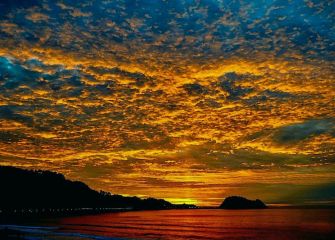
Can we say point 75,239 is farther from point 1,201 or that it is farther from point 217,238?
point 1,201

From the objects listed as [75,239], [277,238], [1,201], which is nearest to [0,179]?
[1,201]

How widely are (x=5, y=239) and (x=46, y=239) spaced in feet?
35.6

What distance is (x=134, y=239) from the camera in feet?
216

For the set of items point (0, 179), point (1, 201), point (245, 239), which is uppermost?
point (0, 179)

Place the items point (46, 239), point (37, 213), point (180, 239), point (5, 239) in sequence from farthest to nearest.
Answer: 1. point (37, 213)
2. point (180, 239)
3. point (46, 239)
4. point (5, 239)

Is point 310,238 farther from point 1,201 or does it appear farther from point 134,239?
point 1,201

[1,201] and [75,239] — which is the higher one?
[1,201]

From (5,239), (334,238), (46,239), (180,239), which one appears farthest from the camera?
(334,238)

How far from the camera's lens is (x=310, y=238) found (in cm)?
7375

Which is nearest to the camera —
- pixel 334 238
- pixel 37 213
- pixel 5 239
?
pixel 5 239

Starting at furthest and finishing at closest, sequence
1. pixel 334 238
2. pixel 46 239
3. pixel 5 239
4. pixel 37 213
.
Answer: pixel 37 213 < pixel 334 238 < pixel 46 239 < pixel 5 239

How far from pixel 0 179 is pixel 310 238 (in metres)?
178

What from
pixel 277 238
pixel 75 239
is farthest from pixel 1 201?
pixel 277 238

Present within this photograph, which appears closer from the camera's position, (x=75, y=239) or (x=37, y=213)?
(x=75, y=239)
